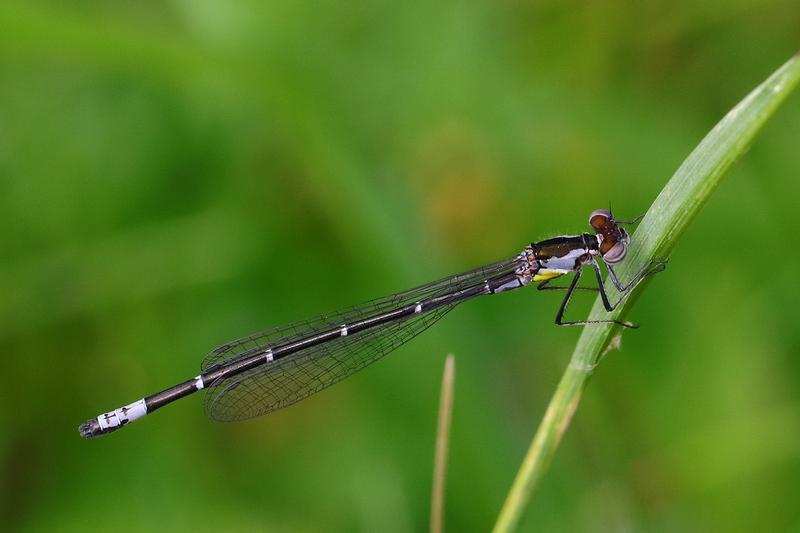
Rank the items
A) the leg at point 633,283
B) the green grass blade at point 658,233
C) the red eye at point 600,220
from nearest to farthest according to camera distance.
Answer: the green grass blade at point 658,233 → the leg at point 633,283 → the red eye at point 600,220

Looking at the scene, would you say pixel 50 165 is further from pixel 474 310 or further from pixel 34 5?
pixel 474 310

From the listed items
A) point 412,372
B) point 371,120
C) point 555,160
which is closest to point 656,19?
point 555,160

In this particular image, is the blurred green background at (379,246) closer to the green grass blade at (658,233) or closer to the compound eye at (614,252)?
the compound eye at (614,252)

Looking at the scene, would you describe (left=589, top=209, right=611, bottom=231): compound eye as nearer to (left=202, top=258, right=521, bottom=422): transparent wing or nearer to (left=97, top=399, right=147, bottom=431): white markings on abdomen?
(left=202, top=258, right=521, bottom=422): transparent wing

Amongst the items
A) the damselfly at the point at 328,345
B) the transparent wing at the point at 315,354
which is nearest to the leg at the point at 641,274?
the damselfly at the point at 328,345

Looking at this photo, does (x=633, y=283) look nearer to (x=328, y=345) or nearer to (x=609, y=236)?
(x=609, y=236)

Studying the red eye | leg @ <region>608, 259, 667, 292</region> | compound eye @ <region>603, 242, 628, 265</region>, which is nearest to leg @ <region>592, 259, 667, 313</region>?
leg @ <region>608, 259, 667, 292</region>

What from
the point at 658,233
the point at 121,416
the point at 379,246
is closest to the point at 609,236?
the point at 658,233
